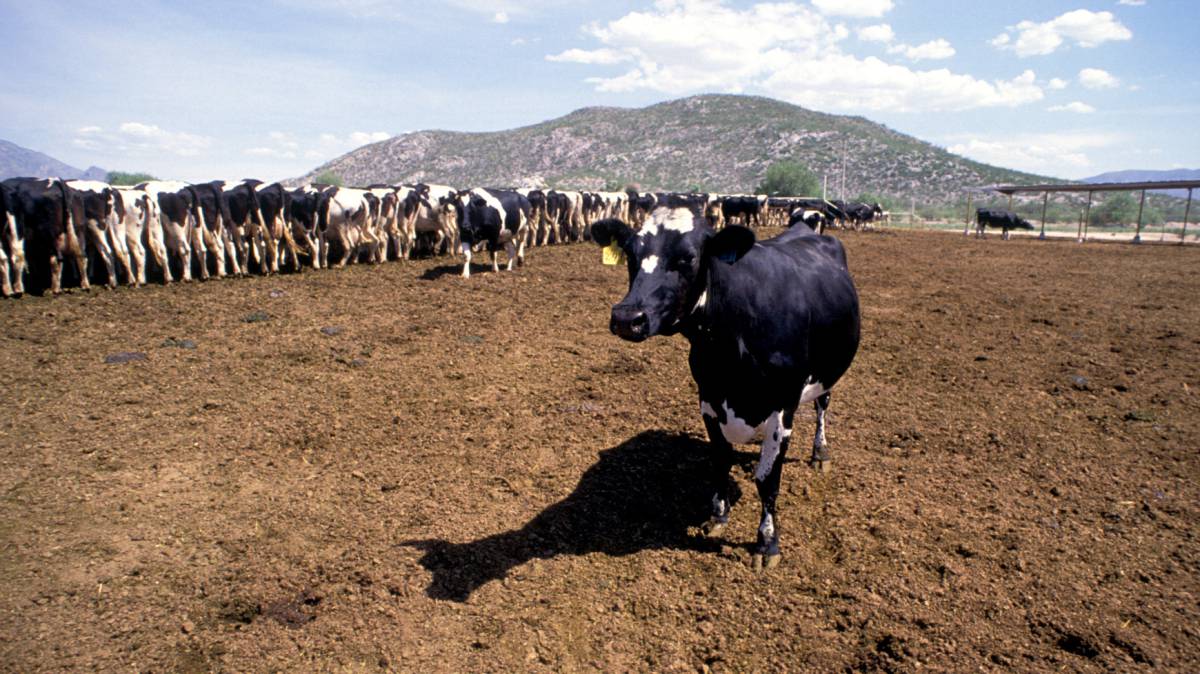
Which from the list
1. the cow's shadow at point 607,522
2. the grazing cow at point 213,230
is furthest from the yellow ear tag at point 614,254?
the grazing cow at point 213,230

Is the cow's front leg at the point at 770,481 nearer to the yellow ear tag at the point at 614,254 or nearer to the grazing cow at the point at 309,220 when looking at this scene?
the yellow ear tag at the point at 614,254

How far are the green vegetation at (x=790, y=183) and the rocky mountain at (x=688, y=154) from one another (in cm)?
391

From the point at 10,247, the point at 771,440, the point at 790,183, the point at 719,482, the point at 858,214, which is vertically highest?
the point at 790,183

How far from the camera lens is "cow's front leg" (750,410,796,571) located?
3.83m

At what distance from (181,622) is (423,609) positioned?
1.23 meters

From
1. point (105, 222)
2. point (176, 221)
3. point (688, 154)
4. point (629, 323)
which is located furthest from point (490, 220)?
point (688, 154)

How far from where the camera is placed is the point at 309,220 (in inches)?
558

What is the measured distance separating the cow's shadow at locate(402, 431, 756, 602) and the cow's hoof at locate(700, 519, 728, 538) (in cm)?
8

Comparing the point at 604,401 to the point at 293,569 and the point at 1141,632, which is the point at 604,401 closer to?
the point at 293,569

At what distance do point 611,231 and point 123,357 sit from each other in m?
6.61

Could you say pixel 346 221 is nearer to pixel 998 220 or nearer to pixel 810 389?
pixel 810 389

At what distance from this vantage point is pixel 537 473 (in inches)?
197

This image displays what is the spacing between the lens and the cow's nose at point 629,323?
310 cm

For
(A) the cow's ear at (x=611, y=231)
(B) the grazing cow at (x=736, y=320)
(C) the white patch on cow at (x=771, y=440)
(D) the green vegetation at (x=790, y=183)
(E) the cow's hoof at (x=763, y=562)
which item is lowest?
(E) the cow's hoof at (x=763, y=562)
